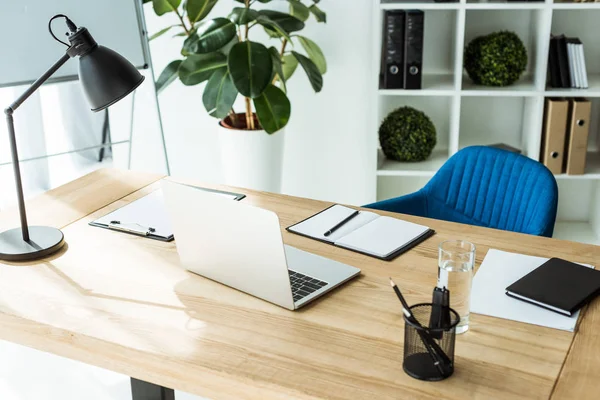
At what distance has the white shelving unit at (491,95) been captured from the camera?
314 cm

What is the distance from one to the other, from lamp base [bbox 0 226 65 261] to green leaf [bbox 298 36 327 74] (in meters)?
1.76

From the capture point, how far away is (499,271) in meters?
1.63

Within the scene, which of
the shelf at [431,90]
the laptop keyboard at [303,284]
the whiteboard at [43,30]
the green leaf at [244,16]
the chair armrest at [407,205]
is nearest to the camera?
the laptop keyboard at [303,284]

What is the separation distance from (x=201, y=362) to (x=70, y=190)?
1085 mm

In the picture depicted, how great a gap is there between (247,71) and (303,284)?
149 cm

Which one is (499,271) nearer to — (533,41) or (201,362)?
(201,362)

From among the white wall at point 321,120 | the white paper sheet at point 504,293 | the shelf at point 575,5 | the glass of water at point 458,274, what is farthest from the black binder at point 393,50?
the glass of water at point 458,274

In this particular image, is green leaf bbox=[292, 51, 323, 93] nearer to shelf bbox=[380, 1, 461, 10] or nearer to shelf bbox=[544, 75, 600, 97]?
shelf bbox=[380, 1, 461, 10]

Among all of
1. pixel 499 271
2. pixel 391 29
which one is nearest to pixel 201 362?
pixel 499 271

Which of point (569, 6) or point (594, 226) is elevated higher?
point (569, 6)

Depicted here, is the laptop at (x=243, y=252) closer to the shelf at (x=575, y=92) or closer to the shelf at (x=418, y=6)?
the shelf at (x=418, y=6)

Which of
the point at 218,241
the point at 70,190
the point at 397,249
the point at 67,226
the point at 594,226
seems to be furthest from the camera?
the point at 594,226

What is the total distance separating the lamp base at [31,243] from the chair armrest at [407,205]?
93 centimetres

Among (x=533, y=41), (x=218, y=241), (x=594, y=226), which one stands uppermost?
(x=533, y=41)
